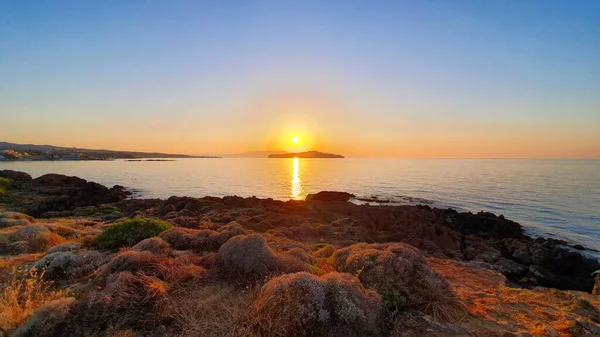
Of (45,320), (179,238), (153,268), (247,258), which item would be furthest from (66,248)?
(247,258)

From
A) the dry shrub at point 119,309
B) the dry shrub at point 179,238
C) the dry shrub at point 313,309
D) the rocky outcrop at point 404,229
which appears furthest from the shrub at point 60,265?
the dry shrub at point 313,309

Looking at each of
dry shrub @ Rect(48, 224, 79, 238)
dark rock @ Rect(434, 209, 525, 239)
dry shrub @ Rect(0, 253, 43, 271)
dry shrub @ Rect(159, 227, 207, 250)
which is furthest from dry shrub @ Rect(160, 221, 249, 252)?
Result: dark rock @ Rect(434, 209, 525, 239)

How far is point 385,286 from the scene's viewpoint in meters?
6.53

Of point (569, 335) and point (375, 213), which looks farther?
point (375, 213)

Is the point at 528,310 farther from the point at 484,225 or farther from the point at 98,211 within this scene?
the point at 98,211

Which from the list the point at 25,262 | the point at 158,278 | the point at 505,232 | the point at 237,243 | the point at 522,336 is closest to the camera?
the point at 522,336

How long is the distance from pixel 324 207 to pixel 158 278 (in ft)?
72.6

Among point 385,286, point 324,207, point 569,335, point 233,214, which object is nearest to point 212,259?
point 385,286

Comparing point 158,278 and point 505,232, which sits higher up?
point 158,278

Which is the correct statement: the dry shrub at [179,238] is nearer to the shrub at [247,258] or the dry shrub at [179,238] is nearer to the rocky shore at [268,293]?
the rocky shore at [268,293]

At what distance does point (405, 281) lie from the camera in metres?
6.71

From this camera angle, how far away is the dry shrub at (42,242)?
10.1 m

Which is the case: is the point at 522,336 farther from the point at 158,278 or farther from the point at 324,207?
the point at 324,207

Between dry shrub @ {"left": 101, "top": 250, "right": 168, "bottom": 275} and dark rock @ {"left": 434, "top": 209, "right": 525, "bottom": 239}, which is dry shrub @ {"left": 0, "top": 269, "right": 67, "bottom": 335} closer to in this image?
dry shrub @ {"left": 101, "top": 250, "right": 168, "bottom": 275}
